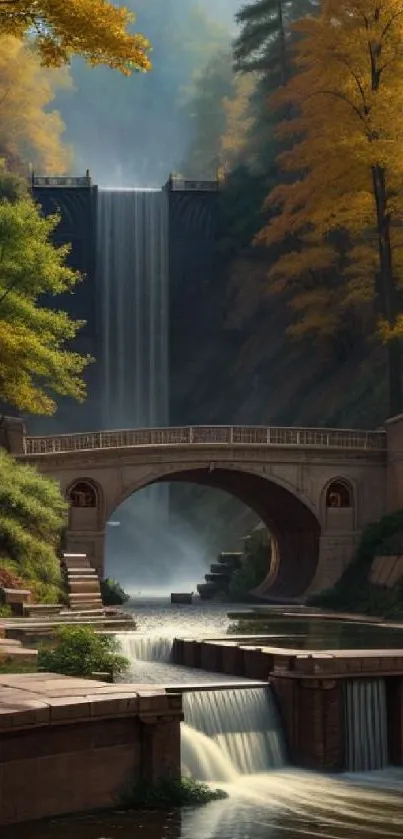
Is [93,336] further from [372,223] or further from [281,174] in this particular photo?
[372,223]

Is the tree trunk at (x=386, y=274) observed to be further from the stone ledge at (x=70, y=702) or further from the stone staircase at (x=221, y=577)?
the stone ledge at (x=70, y=702)

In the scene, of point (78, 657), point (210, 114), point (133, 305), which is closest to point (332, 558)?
point (133, 305)

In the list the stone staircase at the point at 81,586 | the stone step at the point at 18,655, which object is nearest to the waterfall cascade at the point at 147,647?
the stone step at the point at 18,655

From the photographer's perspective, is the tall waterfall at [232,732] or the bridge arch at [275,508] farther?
the bridge arch at [275,508]

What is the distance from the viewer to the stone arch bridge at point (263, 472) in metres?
40.4

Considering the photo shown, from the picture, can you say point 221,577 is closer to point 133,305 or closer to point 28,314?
point 133,305

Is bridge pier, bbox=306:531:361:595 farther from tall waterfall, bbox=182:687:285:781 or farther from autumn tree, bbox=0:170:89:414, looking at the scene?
tall waterfall, bbox=182:687:285:781

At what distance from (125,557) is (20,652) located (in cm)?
5470

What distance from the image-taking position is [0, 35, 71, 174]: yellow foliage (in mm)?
75688

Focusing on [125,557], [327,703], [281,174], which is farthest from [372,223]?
[125,557]

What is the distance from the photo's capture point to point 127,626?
28062 millimetres

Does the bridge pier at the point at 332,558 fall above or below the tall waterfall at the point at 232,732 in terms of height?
above

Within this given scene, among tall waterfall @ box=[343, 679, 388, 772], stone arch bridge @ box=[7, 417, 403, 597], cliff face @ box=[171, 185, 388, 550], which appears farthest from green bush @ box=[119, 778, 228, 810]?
cliff face @ box=[171, 185, 388, 550]

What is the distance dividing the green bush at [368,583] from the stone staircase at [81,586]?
9085mm
